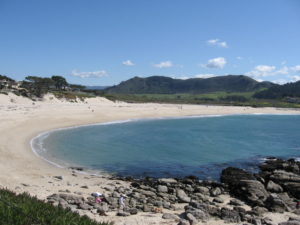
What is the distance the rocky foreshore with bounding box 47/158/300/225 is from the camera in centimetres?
1248

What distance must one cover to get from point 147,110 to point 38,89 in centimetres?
2672

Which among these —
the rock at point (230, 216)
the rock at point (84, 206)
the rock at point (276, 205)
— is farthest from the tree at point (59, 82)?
the rock at point (230, 216)

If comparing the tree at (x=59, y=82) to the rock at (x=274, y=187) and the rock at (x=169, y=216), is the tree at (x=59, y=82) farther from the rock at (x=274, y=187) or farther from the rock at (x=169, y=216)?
the rock at (x=169, y=216)

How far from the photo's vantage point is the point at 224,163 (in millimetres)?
24969

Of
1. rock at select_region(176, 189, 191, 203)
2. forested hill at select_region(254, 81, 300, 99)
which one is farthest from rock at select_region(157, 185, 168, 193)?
forested hill at select_region(254, 81, 300, 99)

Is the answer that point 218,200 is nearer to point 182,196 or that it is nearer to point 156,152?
point 182,196

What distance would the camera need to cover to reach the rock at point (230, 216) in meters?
12.4

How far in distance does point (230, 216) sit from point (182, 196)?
10.6 feet

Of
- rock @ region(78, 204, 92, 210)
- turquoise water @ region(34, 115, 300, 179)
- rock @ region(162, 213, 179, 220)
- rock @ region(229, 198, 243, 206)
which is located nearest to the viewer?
rock @ region(162, 213, 179, 220)

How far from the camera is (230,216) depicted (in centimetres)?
1262

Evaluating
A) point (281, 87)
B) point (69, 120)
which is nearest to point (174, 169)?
point (69, 120)

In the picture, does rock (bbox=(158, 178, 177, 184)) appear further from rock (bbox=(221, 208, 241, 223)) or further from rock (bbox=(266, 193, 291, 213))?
rock (bbox=(266, 193, 291, 213))

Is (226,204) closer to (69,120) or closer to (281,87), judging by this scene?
(69,120)

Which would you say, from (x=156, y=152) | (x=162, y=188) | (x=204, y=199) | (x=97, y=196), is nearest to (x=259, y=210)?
(x=204, y=199)
